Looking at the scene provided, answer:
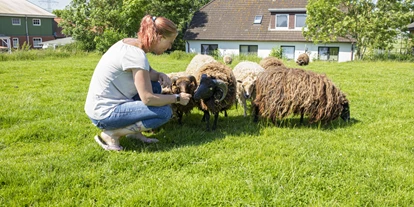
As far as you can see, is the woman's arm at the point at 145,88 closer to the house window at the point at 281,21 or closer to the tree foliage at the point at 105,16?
the tree foliage at the point at 105,16

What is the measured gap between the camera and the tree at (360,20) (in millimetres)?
25109

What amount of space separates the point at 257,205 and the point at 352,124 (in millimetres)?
3703

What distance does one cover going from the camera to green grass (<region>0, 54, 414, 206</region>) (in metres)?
3.40

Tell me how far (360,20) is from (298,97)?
23.3 meters

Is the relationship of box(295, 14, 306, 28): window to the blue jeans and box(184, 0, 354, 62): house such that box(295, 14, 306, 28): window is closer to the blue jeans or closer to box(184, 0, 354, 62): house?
box(184, 0, 354, 62): house

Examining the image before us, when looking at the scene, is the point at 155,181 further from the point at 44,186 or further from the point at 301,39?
the point at 301,39

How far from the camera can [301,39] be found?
99.7 feet

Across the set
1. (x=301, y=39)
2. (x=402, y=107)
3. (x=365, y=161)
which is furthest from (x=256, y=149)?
(x=301, y=39)

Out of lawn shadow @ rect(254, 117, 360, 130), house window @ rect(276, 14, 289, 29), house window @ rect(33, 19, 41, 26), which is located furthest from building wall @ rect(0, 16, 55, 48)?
lawn shadow @ rect(254, 117, 360, 130)

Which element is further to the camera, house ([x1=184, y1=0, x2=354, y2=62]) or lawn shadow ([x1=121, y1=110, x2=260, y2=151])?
house ([x1=184, y1=0, x2=354, y2=62])

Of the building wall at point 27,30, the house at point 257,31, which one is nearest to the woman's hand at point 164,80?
the house at point 257,31

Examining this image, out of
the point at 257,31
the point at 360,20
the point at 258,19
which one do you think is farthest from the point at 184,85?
the point at 258,19

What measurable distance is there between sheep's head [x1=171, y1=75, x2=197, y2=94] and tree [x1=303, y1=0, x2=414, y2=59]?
23805 mm

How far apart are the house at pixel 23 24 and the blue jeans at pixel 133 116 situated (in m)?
45.2
